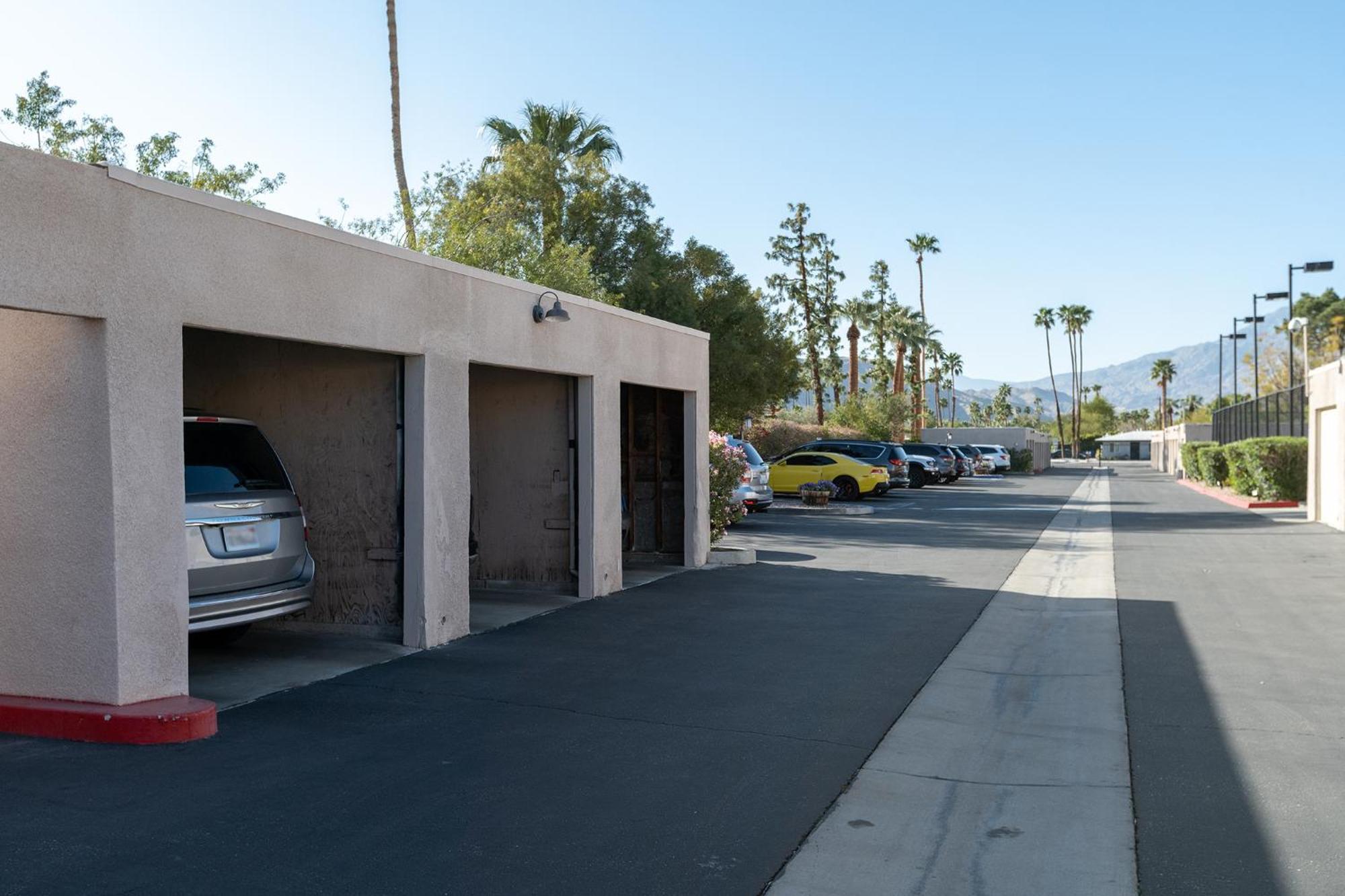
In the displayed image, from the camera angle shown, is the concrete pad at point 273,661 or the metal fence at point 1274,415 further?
the metal fence at point 1274,415

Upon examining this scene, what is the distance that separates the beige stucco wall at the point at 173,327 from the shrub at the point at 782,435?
1347 inches

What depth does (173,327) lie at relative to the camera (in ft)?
23.0

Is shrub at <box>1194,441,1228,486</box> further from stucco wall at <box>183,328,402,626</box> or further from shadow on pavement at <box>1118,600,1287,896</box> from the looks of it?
stucco wall at <box>183,328,402,626</box>

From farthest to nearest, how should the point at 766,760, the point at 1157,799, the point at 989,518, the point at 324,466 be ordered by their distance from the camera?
1. the point at 989,518
2. the point at 324,466
3. the point at 766,760
4. the point at 1157,799

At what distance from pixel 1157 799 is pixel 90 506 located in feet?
19.6

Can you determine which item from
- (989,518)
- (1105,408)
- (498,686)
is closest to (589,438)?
(498,686)

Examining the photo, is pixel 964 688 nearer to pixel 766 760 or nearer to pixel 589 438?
pixel 766 760

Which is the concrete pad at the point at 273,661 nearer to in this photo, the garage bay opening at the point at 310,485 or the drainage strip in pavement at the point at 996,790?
the garage bay opening at the point at 310,485

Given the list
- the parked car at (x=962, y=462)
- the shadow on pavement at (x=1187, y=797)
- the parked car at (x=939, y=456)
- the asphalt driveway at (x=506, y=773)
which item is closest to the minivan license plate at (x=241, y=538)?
the asphalt driveway at (x=506, y=773)

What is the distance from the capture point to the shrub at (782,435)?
4634 centimetres

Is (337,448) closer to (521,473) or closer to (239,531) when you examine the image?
(239,531)

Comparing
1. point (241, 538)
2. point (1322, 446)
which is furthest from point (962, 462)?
point (241, 538)

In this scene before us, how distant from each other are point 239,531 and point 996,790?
17.1ft

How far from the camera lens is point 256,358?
1002 centimetres
